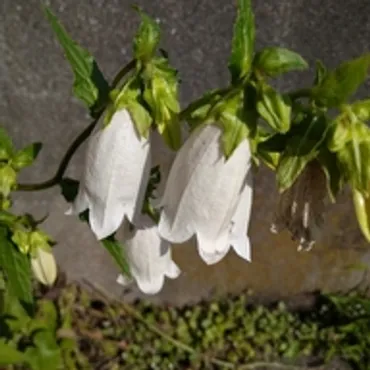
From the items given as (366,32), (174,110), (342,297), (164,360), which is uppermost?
(174,110)

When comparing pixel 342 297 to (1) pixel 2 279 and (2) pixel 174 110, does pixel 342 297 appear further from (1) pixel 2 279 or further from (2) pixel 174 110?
(2) pixel 174 110

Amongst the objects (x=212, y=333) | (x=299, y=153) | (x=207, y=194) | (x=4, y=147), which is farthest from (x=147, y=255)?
(x=212, y=333)

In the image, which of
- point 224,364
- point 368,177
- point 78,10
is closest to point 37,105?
A: point 78,10

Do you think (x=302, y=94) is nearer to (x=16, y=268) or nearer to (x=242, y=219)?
(x=242, y=219)

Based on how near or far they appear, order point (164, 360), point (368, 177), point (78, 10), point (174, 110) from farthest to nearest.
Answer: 1. point (164, 360)
2. point (78, 10)
3. point (174, 110)
4. point (368, 177)

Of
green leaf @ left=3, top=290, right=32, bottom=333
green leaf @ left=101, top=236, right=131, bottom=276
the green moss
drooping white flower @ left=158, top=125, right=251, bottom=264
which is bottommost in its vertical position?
the green moss

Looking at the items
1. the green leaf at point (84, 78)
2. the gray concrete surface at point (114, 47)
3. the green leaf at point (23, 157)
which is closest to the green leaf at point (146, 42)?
the green leaf at point (84, 78)

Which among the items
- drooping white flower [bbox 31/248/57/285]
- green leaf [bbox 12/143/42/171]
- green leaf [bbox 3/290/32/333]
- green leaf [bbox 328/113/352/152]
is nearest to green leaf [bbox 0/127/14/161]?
green leaf [bbox 12/143/42/171]

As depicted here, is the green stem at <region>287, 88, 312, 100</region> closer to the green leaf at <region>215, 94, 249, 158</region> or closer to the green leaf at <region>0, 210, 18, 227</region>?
the green leaf at <region>215, 94, 249, 158</region>
